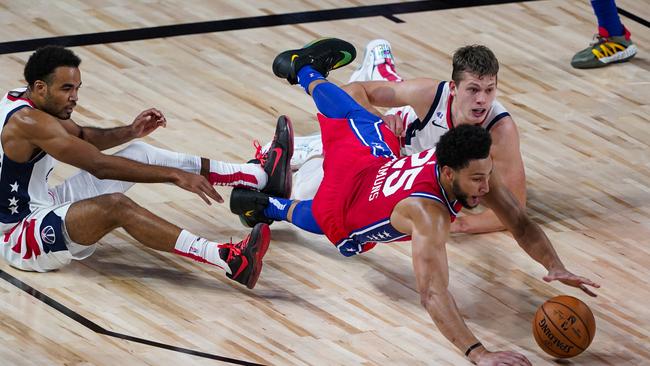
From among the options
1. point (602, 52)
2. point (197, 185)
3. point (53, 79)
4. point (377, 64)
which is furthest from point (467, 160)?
point (602, 52)

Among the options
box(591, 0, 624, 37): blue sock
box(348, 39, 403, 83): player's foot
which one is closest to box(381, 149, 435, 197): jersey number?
box(348, 39, 403, 83): player's foot

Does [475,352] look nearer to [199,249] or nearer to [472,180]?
[472,180]

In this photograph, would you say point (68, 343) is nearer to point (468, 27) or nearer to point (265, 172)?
point (265, 172)

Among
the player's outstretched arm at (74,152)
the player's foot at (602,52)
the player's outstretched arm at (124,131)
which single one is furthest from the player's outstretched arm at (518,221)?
the player's foot at (602,52)

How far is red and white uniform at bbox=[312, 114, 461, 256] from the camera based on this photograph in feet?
17.9

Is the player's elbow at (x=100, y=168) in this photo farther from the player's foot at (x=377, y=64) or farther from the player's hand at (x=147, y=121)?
the player's foot at (x=377, y=64)

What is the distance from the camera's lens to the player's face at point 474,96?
6.05 metres

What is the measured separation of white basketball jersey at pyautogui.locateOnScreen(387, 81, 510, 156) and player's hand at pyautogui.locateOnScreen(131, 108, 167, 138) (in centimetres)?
133

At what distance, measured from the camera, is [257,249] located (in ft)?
18.6

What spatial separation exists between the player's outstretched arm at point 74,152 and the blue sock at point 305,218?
0.66 meters

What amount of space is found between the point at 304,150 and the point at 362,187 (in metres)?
1.16

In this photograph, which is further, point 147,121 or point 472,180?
point 147,121

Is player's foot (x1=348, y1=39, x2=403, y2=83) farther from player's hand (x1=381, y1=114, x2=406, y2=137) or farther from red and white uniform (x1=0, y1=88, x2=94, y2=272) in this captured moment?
red and white uniform (x1=0, y1=88, x2=94, y2=272)

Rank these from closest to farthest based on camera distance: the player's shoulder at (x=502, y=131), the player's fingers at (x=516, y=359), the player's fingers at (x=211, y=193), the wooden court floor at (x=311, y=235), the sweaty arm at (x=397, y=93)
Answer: the player's fingers at (x=516, y=359)
the wooden court floor at (x=311, y=235)
the player's fingers at (x=211, y=193)
the player's shoulder at (x=502, y=131)
the sweaty arm at (x=397, y=93)
